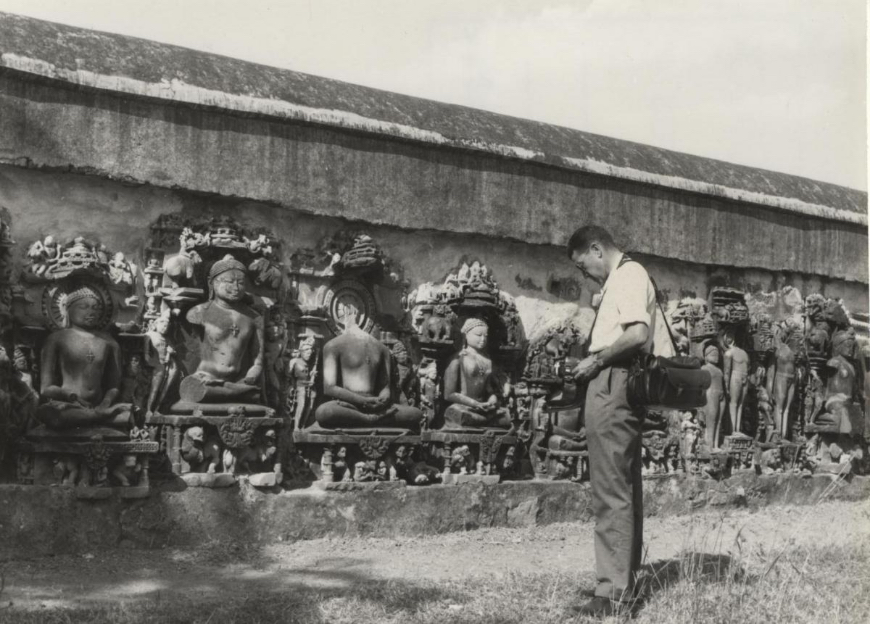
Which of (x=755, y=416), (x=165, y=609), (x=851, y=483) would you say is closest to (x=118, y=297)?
(x=165, y=609)

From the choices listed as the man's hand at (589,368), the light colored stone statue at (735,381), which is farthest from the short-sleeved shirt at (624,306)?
the light colored stone statue at (735,381)

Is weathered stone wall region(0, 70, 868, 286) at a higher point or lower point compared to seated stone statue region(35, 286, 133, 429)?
higher

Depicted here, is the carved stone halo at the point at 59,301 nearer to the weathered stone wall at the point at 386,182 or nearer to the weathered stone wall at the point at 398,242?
the weathered stone wall at the point at 398,242

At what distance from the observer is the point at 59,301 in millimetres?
6395

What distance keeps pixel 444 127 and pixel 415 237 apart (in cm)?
86

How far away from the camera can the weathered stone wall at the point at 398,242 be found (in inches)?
252

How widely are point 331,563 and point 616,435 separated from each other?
2211 mm

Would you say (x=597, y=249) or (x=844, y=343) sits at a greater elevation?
(x=597, y=249)

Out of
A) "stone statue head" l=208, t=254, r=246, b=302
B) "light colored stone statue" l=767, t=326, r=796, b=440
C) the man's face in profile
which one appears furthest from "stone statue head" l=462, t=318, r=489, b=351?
"light colored stone statue" l=767, t=326, r=796, b=440

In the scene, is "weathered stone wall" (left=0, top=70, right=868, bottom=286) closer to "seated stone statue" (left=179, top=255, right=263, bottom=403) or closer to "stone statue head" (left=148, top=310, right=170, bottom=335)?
"seated stone statue" (left=179, top=255, right=263, bottom=403)

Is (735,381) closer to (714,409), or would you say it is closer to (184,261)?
(714,409)

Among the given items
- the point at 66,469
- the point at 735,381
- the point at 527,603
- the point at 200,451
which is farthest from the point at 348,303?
the point at 735,381

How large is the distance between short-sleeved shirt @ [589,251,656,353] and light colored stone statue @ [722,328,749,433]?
4.60 m

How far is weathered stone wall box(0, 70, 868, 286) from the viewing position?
6.39m
